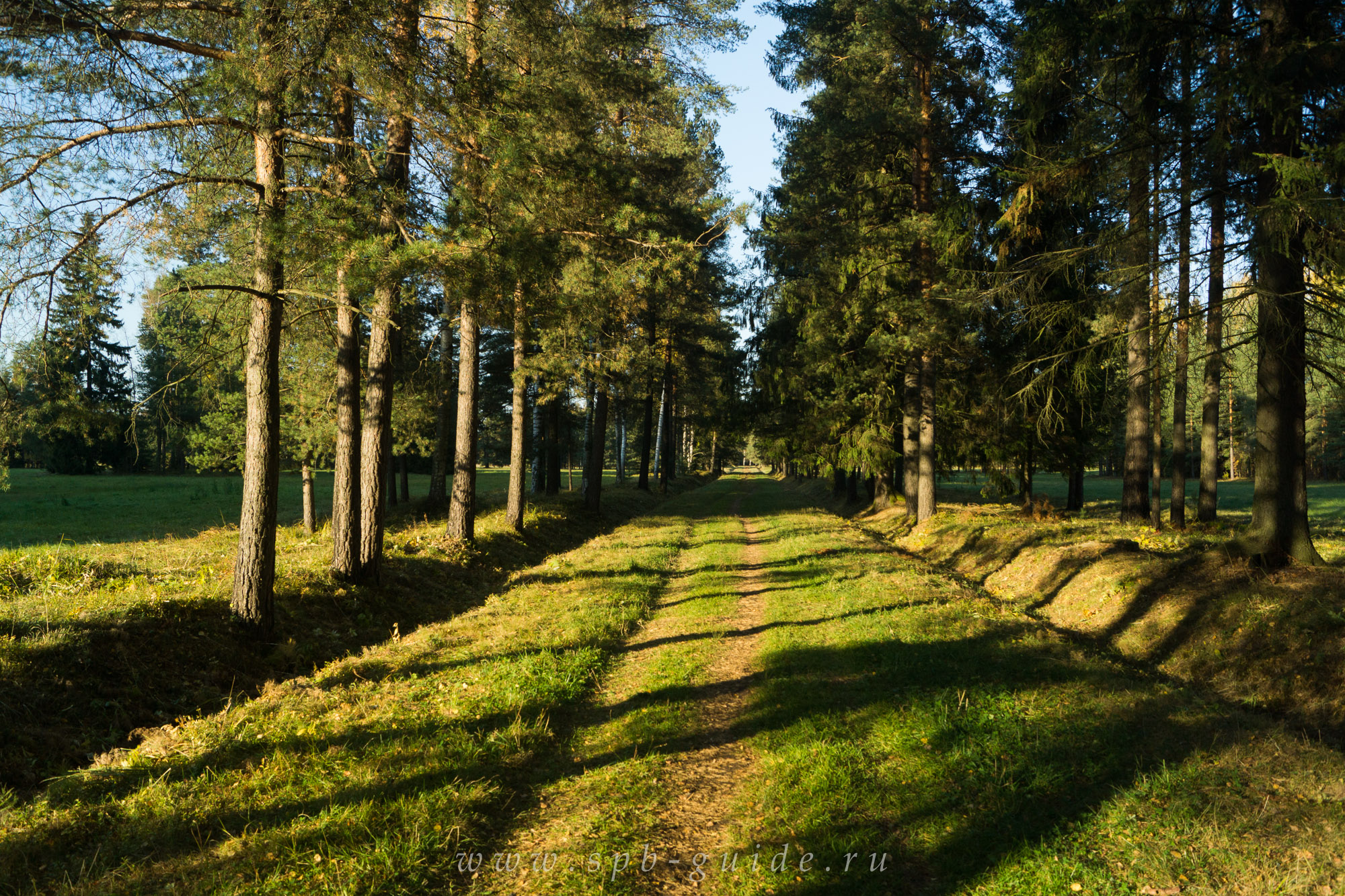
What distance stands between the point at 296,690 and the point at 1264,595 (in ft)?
36.3

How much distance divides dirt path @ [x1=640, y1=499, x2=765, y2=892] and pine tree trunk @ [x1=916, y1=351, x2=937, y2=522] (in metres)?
12.3

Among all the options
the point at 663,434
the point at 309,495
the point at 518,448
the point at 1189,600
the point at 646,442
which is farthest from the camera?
the point at 663,434

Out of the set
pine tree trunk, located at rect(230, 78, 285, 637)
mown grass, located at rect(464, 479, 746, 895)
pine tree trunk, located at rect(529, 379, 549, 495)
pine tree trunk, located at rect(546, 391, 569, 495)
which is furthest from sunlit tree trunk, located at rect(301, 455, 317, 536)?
mown grass, located at rect(464, 479, 746, 895)

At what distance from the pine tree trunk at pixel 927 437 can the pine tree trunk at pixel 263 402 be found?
52.1 feet

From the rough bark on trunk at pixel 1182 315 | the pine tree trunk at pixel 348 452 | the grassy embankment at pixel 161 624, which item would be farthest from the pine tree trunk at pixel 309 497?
the rough bark on trunk at pixel 1182 315

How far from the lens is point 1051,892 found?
11.7 ft

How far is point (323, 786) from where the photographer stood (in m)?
4.47

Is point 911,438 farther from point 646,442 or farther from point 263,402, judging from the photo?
point 263,402

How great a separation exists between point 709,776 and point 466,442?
11431mm

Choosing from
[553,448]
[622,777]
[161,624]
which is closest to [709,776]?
[622,777]

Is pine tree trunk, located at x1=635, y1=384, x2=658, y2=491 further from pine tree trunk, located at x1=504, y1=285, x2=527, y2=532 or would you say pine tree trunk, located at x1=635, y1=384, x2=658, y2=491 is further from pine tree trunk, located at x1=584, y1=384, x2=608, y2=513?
pine tree trunk, located at x1=504, y1=285, x2=527, y2=532

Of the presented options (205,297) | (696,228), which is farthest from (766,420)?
(205,297)

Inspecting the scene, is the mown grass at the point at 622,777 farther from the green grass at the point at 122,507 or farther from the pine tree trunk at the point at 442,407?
the green grass at the point at 122,507

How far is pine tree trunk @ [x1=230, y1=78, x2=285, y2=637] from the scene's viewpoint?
723cm
